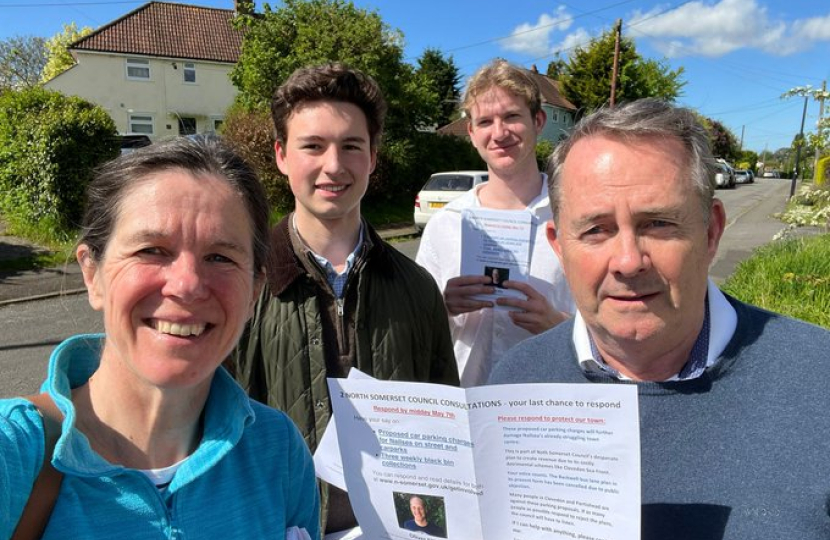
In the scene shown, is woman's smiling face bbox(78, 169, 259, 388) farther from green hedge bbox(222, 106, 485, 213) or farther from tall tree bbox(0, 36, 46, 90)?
tall tree bbox(0, 36, 46, 90)

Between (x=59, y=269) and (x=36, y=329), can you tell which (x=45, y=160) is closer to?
Answer: (x=59, y=269)

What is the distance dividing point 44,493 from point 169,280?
51 centimetres

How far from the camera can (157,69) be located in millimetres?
33219

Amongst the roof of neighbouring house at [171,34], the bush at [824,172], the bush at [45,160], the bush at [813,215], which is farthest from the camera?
the roof of neighbouring house at [171,34]

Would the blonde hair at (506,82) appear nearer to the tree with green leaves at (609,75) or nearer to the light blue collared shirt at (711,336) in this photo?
the light blue collared shirt at (711,336)

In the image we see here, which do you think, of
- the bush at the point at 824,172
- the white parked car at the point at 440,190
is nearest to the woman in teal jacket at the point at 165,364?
the bush at the point at 824,172

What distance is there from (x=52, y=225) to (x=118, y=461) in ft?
42.5

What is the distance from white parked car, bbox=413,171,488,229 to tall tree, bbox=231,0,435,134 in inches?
167

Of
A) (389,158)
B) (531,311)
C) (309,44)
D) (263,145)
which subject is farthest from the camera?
(389,158)

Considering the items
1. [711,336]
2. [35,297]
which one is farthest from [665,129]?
[35,297]

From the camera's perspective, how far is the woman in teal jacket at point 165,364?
1.38m

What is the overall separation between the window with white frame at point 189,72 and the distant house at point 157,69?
0.06m

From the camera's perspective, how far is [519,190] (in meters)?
2.97

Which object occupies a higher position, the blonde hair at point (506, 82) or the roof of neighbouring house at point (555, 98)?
the roof of neighbouring house at point (555, 98)
